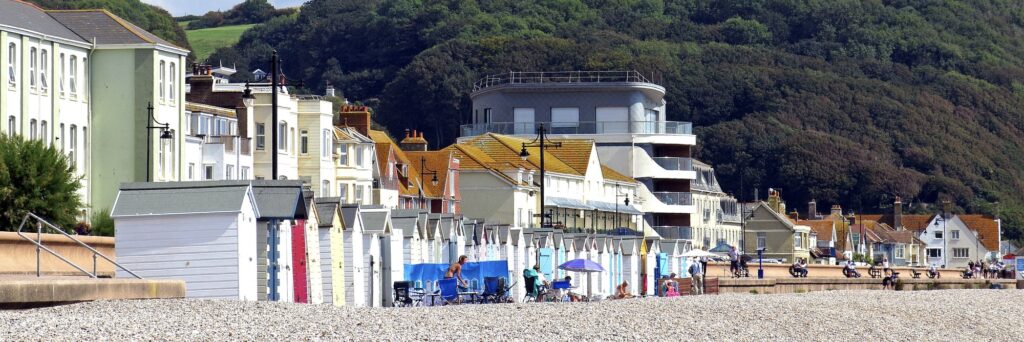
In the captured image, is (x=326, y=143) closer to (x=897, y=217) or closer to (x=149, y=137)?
(x=149, y=137)

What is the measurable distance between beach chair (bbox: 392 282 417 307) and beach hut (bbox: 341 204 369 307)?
723 millimetres

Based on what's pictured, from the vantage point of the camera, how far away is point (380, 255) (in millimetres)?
47781

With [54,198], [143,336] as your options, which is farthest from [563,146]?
[143,336]


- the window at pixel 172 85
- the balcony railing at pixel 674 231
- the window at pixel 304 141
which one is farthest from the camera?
the balcony railing at pixel 674 231

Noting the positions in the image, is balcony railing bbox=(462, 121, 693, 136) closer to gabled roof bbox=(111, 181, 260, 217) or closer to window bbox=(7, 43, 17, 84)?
window bbox=(7, 43, 17, 84)

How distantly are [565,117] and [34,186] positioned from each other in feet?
280

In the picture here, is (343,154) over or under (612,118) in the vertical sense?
under

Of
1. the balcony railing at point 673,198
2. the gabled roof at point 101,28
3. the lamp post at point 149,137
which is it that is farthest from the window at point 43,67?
the balcony railing at point 673,198

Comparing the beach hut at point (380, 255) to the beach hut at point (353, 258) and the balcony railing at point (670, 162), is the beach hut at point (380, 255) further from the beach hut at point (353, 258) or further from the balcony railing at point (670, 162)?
the balcony railing at point (670, 162)

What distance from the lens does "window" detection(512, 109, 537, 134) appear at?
127 m

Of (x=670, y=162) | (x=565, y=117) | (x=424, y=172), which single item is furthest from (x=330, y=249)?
(x=565, y=117)

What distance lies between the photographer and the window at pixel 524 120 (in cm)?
12675

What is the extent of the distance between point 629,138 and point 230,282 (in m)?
90.2

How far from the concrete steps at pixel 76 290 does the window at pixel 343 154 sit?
4342 cm
